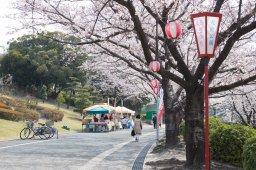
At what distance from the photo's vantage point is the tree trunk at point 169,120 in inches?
548

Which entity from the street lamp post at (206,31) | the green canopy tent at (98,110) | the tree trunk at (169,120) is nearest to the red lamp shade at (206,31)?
the street lamp post at (206,31)

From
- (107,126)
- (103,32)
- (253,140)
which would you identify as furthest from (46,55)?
(253,140)

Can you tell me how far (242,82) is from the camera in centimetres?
889

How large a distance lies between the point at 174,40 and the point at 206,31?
11.5ft

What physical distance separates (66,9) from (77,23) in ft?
1.94

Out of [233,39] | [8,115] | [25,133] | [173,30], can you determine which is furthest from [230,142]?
[8,115]

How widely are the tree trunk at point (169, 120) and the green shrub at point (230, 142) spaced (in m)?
3.89

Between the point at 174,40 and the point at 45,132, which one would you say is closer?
the point at 174,40

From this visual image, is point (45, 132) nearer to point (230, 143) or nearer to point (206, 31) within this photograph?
point (230, 143)

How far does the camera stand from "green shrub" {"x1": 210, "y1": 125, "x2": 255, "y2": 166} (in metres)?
9.41

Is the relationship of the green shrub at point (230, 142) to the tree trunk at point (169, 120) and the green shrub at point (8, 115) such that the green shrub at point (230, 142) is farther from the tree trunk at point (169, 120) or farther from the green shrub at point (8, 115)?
the green shrub at point (8, 115)

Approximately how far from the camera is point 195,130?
27.8 ft

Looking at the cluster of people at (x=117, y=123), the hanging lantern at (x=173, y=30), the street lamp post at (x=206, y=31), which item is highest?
the hanging lantern at (x=173, y=30)

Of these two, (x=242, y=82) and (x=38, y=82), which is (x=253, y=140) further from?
(x=38, y=82)
